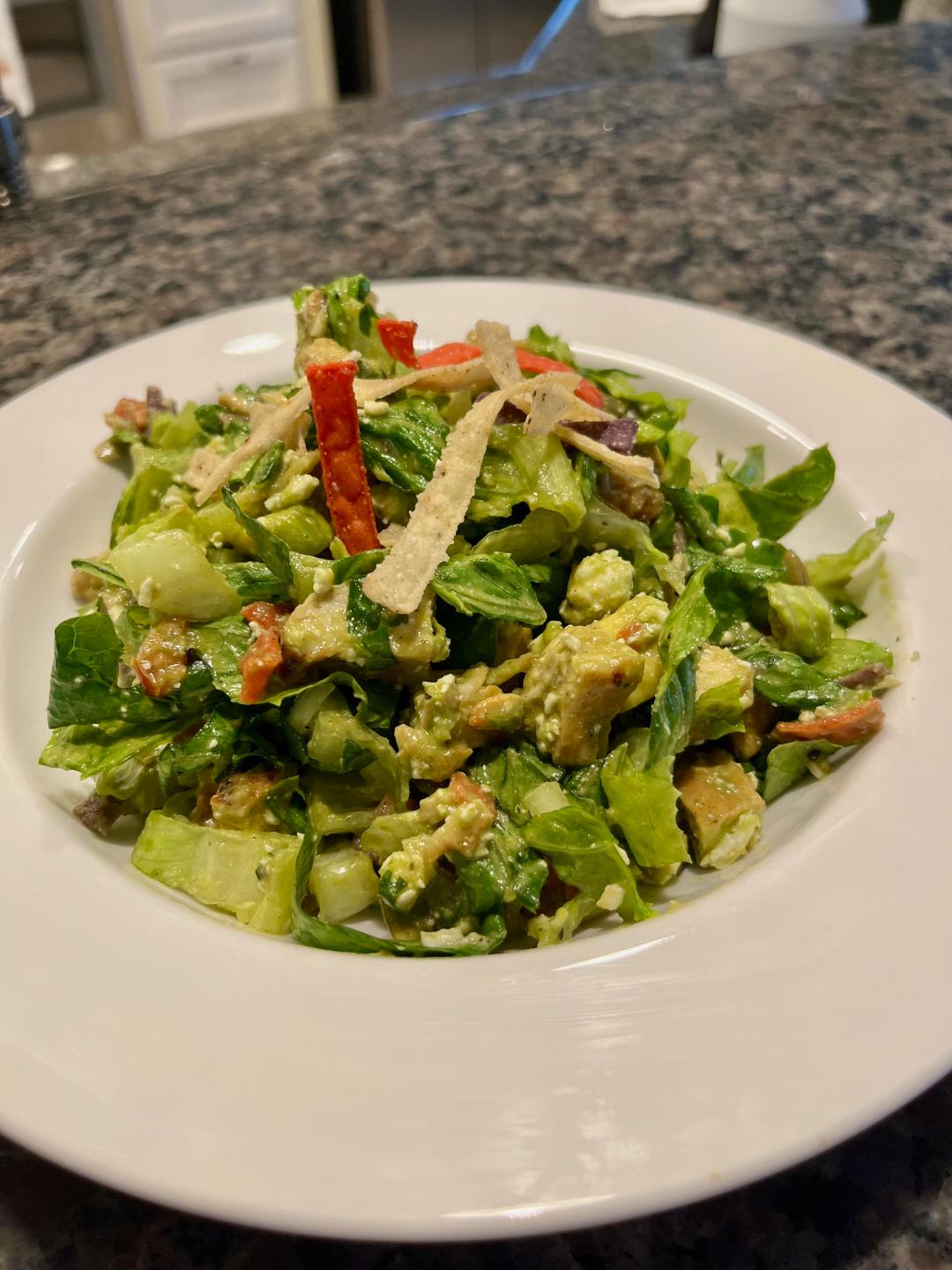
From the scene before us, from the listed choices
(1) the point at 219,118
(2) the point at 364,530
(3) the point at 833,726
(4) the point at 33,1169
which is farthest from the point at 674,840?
(1) the point at 219,118

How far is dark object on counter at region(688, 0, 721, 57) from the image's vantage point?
19.6 ft

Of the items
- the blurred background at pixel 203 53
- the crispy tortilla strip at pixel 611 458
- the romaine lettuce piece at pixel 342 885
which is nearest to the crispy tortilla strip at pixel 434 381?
the crispy tortilla strip at pixel 611 458

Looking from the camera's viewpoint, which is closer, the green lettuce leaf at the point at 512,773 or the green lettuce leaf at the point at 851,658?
the green lettuce leaf at the point at 512,773

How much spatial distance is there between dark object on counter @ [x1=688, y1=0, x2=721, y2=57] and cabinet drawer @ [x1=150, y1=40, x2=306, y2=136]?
2.98 metres

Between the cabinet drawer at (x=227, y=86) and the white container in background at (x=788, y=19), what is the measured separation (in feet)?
11.2

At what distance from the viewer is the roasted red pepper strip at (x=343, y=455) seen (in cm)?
182

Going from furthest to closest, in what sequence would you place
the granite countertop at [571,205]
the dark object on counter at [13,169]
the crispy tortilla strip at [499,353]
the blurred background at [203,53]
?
1. the blurred background at [203,53]
2. the dark object on counter at [13,169]
3. the granite countertop at [571,205]
4. the crispy tortilla strip at [499,353]

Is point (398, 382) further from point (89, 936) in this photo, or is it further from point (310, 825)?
point (89, 936)

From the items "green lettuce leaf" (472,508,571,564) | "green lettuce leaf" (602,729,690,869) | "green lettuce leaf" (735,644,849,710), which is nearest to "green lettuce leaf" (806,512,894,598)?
"green lettuce leaf" (735,644,849,710)

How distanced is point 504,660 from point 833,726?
0.62 m

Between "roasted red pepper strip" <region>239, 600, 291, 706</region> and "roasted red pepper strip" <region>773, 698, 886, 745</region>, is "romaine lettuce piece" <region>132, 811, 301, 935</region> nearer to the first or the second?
"roasted red pepper strip" <region>239, 600, 291, 706</region>

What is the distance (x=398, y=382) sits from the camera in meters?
1.95

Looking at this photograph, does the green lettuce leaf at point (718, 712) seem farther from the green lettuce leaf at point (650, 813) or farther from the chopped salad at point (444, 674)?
the green lettuce leaf at point (650, 813)

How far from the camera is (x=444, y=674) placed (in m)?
1.81
